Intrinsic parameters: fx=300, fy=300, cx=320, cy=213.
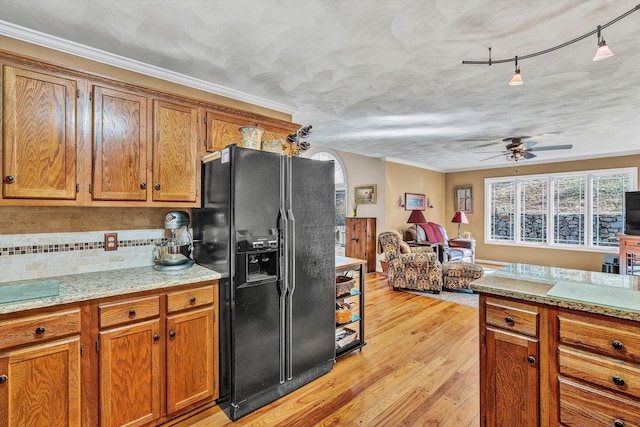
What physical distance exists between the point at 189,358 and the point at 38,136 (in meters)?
1.64

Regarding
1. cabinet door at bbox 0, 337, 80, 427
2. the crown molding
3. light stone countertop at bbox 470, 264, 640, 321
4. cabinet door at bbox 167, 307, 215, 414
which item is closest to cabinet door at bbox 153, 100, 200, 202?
the crown molding

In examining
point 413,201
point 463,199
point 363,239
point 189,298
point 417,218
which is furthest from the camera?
point 463,199

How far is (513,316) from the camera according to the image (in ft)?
5.15

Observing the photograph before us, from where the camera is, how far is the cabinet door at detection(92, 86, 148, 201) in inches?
76.7

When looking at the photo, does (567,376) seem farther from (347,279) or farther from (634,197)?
(634,197)

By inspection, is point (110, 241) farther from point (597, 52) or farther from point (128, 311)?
point (597, 52)

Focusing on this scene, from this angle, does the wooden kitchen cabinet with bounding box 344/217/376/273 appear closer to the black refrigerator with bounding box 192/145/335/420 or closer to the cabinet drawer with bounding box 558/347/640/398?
the black refrigerator with bounding box 192/145/335/420

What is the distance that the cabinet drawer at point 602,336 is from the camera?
127 cm

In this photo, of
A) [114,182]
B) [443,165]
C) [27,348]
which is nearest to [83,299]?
[27,348]

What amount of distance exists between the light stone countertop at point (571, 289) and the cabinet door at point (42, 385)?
7.31 feet

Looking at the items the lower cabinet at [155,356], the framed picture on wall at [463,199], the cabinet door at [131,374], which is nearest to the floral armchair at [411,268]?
the lower cabinet at [155,356]

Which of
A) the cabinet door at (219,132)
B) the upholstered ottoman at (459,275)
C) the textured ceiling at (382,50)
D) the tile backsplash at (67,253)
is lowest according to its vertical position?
the upholstered ottoman at (459,275)

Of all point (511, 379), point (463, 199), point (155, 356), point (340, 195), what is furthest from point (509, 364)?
point (463, 199)

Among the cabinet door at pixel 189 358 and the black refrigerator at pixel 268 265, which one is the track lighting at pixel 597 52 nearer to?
the black refrigerator at pixel 268 265
